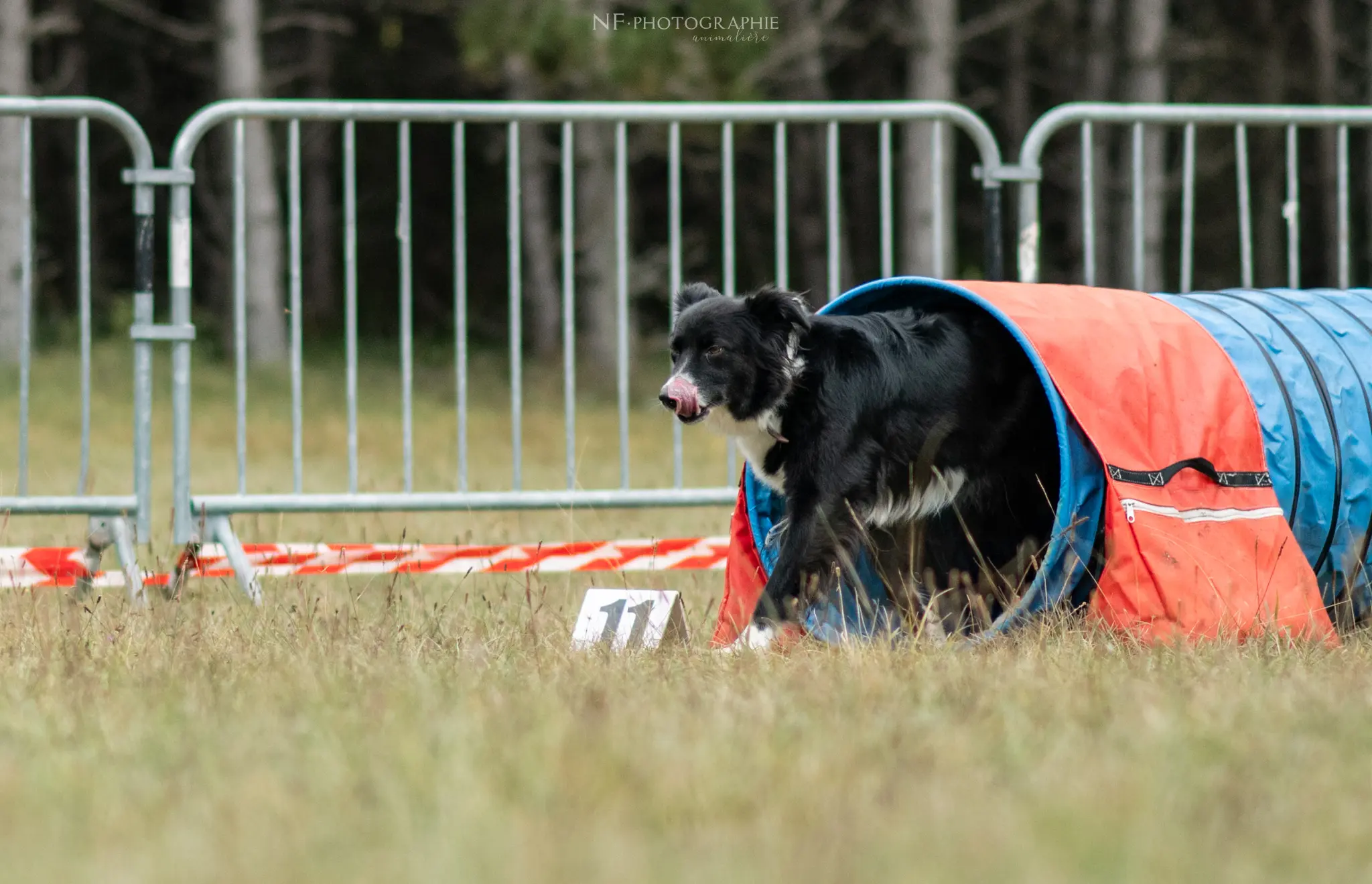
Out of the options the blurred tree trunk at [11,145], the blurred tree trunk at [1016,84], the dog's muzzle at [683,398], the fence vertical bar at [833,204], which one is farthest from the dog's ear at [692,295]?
the blurred tree trunk at [1016,84]

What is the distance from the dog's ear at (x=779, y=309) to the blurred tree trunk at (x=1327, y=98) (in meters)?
15.1

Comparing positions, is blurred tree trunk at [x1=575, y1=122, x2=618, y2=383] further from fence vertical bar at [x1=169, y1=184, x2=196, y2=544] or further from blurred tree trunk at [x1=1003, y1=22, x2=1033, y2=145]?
fence vertical bar at [x1=169, y1=184, x2=196, y2=544]

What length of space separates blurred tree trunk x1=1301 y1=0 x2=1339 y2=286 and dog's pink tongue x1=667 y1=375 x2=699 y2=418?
1529 cm

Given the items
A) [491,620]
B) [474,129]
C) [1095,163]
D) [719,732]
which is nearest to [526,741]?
[719,732]

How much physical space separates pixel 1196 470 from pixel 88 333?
3785mm

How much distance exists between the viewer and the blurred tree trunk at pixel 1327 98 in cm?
1827

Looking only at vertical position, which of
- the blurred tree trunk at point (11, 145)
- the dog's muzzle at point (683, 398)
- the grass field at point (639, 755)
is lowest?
the grass field at point (639, 755)

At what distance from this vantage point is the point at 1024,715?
2.97 metres

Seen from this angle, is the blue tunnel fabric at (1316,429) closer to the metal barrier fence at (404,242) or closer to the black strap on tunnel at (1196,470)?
the black strap on tunnel at (1196,470)

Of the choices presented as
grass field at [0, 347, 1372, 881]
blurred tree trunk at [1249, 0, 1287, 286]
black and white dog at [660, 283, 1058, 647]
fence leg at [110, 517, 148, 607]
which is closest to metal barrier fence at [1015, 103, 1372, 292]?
black and white dog at [660, 283, 1058, 647]

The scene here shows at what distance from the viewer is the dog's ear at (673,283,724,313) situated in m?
4.67

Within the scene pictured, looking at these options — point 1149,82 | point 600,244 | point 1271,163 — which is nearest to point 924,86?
point 1149,82

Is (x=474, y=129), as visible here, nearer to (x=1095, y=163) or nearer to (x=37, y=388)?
(x=1095, y=163)

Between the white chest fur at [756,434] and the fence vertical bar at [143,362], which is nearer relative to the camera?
the white chest fur at [756,434]
